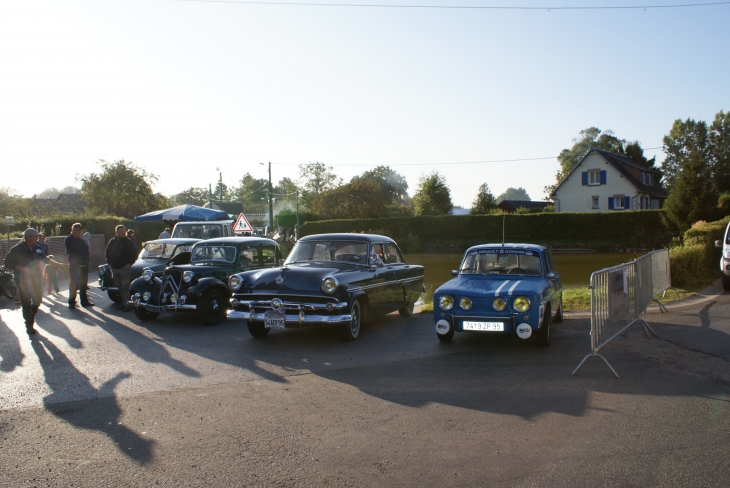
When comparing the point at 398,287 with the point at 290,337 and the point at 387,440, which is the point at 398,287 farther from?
the point at 387,440

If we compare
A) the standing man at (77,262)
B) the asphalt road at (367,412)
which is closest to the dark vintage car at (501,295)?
the asphalt road at (367,412)

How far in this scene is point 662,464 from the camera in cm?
454

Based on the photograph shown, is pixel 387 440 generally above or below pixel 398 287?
below

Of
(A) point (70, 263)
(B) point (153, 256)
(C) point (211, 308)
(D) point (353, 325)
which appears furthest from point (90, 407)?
(B) point (153, 256)

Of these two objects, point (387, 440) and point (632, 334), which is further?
point (632, 334)

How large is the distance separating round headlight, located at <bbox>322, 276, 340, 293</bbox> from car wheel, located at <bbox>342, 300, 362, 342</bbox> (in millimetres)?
478

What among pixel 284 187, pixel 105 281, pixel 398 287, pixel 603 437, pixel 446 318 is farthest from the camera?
pixel 284 187

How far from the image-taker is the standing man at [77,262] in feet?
46.1

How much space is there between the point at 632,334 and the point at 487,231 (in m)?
38.3

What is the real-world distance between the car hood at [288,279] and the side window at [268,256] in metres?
3.71

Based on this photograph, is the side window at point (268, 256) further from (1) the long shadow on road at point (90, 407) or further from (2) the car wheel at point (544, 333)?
(2) the car wheel at point (544, 333)

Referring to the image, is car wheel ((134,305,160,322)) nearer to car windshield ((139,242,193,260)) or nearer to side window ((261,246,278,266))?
side window ((261,246,278,266))

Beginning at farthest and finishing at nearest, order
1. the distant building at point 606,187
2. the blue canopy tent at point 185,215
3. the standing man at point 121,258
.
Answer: the distant building at point 606,187
the blue canopy tent at point 185,215
the standing man at point 121,258

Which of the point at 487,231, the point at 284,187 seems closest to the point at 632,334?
the point at 487,231
